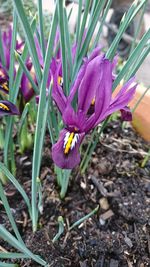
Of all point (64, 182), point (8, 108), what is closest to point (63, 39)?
point (8, 108)

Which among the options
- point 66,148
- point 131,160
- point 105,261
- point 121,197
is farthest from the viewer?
point 131,160

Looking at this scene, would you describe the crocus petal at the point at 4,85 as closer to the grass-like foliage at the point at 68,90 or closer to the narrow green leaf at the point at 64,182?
the grass-like foliage at the point at 68,90

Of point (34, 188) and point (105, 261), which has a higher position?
point (34, 188)

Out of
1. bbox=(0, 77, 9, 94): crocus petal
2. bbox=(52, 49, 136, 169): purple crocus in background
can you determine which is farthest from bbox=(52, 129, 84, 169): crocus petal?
bbox=(0, 77, 9, 94): crocus petal

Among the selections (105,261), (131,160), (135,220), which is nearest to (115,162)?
(131,160)

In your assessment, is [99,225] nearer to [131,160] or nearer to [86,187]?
[86,187]
